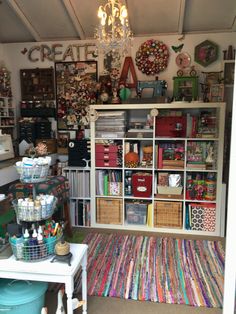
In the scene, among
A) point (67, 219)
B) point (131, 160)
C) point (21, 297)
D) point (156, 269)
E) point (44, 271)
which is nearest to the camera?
point (44, 271)

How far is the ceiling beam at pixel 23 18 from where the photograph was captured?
10.7ft

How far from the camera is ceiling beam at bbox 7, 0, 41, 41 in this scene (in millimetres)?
3247

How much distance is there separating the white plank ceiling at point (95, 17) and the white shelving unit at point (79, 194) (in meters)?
Answer: 1.76

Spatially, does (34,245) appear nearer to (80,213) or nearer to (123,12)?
(123,12)

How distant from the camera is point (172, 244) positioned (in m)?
3.13

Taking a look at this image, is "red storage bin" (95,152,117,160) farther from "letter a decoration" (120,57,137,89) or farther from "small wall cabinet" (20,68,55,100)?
"small wall cabinet" (20,68,55,100)

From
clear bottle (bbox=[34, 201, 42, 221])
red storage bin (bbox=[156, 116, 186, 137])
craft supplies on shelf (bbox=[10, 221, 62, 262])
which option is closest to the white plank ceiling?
red storage bin (bbox=[156, 116, 186, 137])

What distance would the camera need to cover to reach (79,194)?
12.1 feet

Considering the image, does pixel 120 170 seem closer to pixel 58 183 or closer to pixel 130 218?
pixel 130 218

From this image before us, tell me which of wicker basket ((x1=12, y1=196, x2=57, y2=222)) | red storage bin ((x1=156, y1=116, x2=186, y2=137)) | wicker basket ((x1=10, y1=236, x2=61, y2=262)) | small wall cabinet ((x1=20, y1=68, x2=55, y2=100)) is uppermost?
small wall cabinet ((x1=20, y1=68, x2=55, y2=100))

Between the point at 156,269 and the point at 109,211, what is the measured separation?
44.9 inches

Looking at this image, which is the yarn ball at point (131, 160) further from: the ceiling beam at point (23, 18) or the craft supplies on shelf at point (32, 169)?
the ceiling beam at point (23, 18)

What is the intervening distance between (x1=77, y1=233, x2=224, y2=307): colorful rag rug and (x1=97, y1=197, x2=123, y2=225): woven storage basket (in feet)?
0.93

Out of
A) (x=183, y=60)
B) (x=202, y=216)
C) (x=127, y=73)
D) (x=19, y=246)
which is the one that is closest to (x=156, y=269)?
(x=202, y=216)
